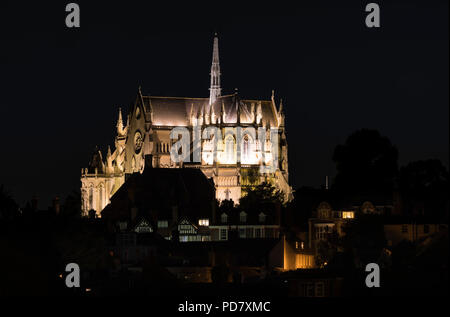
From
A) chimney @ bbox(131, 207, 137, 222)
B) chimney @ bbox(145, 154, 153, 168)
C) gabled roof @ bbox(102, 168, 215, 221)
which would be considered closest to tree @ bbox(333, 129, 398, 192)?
gabled roof @ bbox(102, 168, 215, 221)

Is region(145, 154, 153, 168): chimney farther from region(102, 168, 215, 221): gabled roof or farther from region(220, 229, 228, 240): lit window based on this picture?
region(220, 229, 228, 240): lit window

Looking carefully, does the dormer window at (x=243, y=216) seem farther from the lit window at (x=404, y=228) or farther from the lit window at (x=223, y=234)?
the lit window at (x=404, y=228)

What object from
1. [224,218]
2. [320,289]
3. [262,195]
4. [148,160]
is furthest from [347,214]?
[148,160]

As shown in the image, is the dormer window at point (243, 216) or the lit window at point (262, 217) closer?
the lit window at point (262, 217)

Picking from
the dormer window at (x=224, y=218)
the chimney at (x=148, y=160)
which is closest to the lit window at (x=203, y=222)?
the dormer window at (x=224, y=218)

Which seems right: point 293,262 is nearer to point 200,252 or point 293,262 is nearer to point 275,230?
point 200,252

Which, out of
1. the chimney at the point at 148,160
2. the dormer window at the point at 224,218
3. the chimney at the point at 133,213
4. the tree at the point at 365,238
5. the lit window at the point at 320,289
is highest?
the chimney at the point at 148,160

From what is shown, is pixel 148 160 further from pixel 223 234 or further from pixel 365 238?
pixel 365 238

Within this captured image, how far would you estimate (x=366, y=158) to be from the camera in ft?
514

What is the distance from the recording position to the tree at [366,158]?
156 m

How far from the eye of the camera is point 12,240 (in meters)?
96.5

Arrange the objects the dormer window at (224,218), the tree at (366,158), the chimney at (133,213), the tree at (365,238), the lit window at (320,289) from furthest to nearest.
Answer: the tree at (366,158) < the chimney at (133,213) < the dormer window at (224,218) < the tree at (365,238) < the lit window at (320,289)

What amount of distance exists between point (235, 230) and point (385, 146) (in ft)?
85.6

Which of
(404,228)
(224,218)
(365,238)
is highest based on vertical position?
(224,218)
